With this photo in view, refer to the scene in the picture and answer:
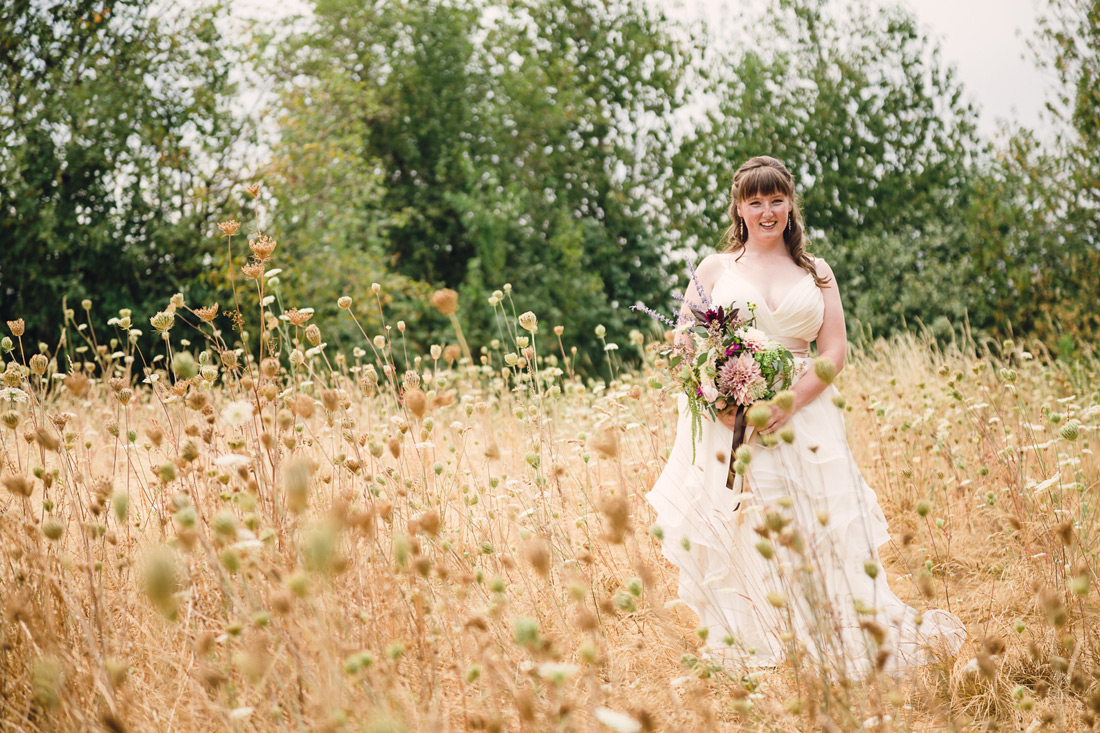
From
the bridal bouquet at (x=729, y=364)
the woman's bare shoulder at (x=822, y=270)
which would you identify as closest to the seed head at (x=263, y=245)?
the bridal bouquet at (x=729, y=364)

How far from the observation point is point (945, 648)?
2.78m

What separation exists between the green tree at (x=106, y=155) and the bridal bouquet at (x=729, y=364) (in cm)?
795

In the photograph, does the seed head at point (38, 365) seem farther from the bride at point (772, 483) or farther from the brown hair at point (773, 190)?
the brown hair at point (773, 190)

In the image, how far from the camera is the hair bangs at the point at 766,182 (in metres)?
3.38

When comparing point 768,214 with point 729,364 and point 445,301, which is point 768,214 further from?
point 445,301

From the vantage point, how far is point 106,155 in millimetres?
8797

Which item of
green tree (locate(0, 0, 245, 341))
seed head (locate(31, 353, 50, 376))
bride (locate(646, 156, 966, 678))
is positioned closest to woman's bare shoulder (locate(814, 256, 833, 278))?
bride (locate(646, 156, 966, 678))

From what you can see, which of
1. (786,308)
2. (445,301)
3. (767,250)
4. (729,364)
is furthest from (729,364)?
(445,301)

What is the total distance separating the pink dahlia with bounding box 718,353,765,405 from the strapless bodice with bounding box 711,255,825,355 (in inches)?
14.4

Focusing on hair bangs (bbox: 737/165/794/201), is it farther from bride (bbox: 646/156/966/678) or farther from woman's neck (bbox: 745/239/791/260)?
woman's neck (bbox: 745/239/791/260)

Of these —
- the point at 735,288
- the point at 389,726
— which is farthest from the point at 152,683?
the point at 735,288

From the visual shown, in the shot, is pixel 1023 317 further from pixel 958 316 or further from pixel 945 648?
pixel 945 648

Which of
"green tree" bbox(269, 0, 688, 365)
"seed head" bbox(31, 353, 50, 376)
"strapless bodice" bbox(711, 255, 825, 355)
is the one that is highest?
"green tree" bbox(269, 0, 688, 365)

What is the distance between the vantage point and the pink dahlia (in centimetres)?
288
